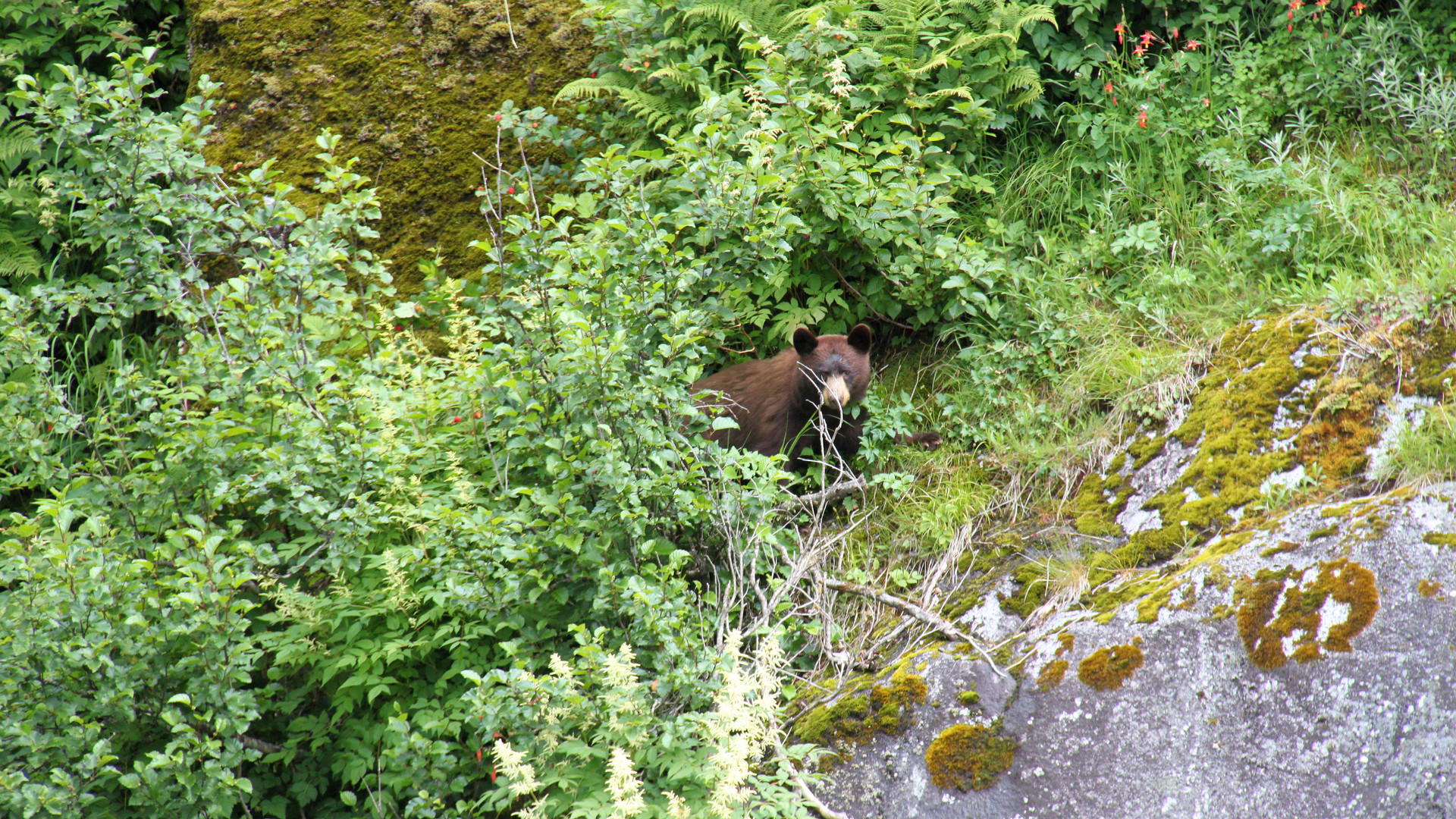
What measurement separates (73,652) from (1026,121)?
572cm

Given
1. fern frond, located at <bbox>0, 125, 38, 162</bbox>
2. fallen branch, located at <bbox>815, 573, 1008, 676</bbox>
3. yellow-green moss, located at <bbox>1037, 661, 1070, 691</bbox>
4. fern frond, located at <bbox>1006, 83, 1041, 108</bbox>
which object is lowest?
fallen branch, located at <bbox>815, 573, 1008, 676</bbox>

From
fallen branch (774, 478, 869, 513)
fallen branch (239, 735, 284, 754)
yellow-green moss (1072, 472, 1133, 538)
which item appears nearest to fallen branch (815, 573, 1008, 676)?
fallen branch (774, 478, 869, 513)

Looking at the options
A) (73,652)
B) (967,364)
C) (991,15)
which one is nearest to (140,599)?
(73,652)

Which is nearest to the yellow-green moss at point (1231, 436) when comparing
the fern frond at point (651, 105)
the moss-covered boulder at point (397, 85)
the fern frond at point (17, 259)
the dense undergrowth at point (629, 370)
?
the dense undergrowth at point (629, 370)

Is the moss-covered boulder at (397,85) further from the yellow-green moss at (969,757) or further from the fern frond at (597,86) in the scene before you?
the yellow-green moss at (969,757)

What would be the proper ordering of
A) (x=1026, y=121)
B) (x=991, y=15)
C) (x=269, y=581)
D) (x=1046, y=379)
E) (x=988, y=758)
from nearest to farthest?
(x=988, y=758) → (x=269, y=581) → (x=1046, y=379) → (x=991, y=15) → (x=1026, y=121)

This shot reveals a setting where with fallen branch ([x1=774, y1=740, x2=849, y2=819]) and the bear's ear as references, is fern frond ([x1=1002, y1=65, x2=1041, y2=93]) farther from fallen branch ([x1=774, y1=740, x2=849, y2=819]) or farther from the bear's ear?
fallen branch ([x1=774, y1=740, x2=849, y2=819])

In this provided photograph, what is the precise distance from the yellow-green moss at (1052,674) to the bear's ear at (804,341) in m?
2.27

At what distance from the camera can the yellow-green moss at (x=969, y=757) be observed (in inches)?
124

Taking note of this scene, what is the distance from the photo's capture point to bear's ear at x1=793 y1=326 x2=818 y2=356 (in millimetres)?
5035

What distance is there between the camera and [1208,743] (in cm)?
297

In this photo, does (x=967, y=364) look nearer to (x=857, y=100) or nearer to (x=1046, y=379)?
(x=1046, y=379)

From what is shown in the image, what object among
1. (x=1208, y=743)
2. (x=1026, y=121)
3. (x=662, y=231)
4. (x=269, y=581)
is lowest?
(x=1208, y=743)

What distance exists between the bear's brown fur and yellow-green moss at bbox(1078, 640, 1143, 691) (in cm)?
200
